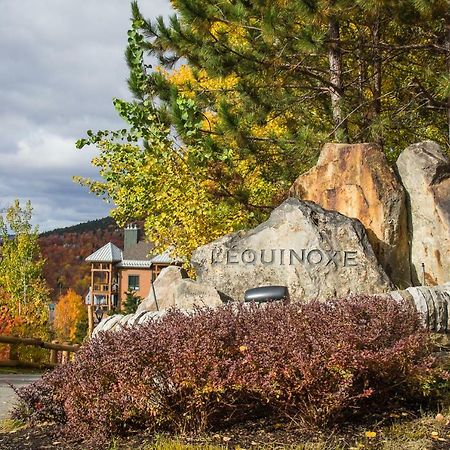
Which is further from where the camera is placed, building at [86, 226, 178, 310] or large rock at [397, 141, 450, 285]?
building at [86, 226, 178, 310]

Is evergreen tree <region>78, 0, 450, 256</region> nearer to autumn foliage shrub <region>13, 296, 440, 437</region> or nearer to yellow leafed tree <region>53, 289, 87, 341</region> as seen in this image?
autumn foliage shrub <region>13, 296, 440, 437</region>

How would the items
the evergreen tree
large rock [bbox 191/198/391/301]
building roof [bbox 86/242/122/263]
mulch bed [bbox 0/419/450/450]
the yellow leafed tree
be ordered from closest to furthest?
mulch bed [bbox 0/419/450/450]
large rock [bbox 191/198/391/301]
the evergreen tree
the yellow leafed tree
building roof [bbox 86/242/122/263]

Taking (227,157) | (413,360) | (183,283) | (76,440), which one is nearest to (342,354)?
(413,360)

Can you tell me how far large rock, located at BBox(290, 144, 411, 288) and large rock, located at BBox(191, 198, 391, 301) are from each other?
76 centimetres

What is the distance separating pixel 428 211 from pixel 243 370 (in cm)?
488

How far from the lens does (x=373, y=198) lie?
8617mm

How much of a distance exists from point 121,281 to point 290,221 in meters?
37.6

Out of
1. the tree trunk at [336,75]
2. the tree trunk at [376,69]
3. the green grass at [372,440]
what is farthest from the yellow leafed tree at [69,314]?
the green grass at [372,440]

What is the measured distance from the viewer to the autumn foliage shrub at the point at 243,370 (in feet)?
14.9

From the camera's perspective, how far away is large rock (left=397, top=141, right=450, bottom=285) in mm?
8391

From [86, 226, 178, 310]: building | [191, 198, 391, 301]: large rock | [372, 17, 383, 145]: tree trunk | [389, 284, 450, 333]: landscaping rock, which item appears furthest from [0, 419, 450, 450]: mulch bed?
[86, 226, 178, 310]: building

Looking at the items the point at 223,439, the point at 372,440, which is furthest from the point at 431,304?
the point at 223,439

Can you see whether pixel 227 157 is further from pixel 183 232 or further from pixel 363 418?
pixel 363 418

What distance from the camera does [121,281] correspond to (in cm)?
4444
